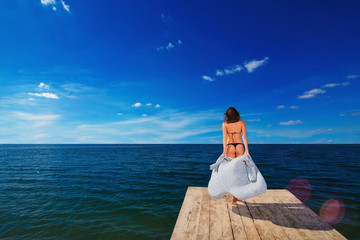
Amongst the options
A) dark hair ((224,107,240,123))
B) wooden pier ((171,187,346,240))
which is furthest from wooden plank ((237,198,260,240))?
dark hair ((224,107,240,123))

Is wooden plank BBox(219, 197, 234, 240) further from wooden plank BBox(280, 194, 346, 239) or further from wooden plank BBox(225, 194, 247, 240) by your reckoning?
wooden plank BBox(280, 194, 346, 239)

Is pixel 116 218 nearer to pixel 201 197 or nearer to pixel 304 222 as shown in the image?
pixel 201 197

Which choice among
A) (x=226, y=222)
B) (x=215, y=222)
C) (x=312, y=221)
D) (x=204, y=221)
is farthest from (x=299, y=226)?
(x=204, y=221)

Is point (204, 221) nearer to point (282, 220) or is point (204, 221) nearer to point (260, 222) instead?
point (260, 222)

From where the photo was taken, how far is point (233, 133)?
5.75m

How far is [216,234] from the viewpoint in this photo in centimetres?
395

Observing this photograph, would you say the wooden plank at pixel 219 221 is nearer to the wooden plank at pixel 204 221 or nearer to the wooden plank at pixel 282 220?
the wooden plank at pixel 204 221

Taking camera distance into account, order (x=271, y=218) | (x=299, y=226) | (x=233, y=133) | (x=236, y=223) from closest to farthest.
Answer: (x=299, y=226) < (x=236, y=223) < (x=271, y=218) < (x=233, y=133)

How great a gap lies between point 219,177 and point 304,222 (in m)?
2.41

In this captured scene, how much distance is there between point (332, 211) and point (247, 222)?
22.8ft

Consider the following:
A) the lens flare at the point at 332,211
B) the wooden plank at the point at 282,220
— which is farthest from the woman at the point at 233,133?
the lens flare at the point at 332,211

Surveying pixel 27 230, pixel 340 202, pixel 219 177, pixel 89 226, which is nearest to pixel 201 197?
pixel 219 177

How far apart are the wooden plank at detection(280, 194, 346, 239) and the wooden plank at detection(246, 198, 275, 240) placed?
3.32 ft

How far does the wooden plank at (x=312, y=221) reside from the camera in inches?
155
